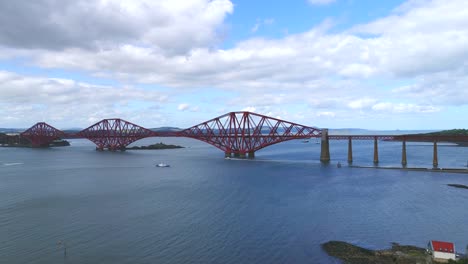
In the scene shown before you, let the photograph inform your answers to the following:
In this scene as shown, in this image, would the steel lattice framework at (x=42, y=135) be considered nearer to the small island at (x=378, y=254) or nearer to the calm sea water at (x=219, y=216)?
the calm sea water at (x=219, y=216)

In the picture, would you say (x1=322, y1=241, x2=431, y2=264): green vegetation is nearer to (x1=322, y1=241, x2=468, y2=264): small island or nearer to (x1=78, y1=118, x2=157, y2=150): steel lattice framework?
(x1=322, y1=241, x2=468, y2=264): small island

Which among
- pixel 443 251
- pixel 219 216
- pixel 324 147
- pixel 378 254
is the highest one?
pixel 324 147

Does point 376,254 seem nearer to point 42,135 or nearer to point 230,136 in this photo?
point 230,136

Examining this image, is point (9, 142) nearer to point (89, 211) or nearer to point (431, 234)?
point (89, 211)

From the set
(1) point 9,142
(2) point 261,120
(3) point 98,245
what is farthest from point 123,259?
(1) point 9,142

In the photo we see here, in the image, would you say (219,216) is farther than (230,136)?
No

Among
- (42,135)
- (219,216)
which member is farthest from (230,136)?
(42,135)

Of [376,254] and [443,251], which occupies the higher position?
[443,251]
